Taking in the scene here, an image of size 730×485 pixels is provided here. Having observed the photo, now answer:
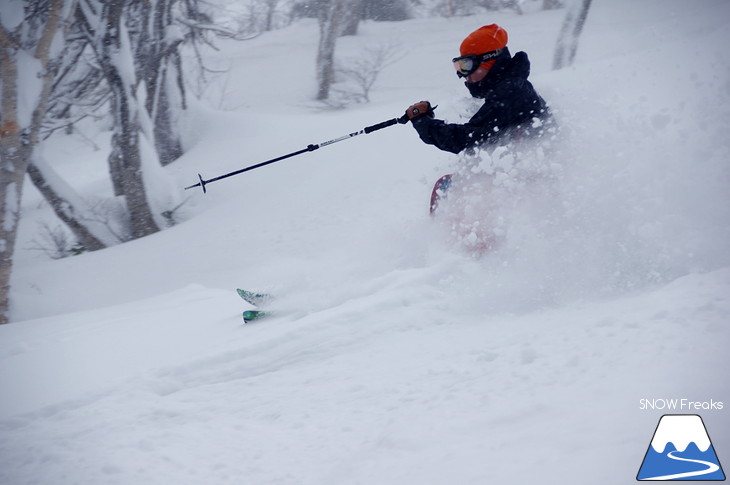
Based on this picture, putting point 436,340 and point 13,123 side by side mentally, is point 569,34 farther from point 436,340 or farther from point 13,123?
point 436,340

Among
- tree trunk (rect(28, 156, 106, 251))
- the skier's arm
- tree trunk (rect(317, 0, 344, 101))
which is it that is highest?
tree trunk (rect(317, 0, 344, 101))

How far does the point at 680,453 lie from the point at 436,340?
1.44m

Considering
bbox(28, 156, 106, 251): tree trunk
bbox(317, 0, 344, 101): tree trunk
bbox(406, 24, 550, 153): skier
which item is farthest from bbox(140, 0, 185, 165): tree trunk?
bbox(317, 0, 344, 101): tree trunk

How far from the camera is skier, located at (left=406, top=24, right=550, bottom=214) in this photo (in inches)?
157

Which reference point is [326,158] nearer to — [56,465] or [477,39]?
[477,39]

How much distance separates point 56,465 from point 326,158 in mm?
7148

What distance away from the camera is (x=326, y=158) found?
9070 mm

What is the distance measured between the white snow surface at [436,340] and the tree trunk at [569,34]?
6.48m

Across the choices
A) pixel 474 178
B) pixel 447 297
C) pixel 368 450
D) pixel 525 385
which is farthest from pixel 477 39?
pixel 368 450

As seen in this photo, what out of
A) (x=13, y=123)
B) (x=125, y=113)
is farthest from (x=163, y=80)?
(x=13, y=123)

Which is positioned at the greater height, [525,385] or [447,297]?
[447,297]

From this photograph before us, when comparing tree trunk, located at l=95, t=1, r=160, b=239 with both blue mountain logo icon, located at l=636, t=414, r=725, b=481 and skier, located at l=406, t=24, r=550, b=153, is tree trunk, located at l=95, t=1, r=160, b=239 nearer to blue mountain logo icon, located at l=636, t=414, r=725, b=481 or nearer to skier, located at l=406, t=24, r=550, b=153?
skier, located at l=406, t=24, r=550, b=153

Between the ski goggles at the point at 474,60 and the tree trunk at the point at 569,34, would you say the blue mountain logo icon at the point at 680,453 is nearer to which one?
the ski goggles at the point at 474,60

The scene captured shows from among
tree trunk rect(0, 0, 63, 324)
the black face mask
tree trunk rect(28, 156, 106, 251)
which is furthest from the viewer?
tree trunk rect(28, 156, 106, 251)
